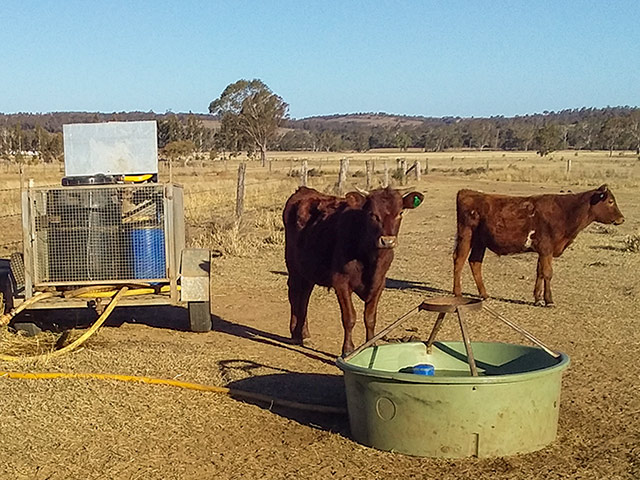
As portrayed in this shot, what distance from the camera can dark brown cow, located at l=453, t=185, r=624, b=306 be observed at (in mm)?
11930

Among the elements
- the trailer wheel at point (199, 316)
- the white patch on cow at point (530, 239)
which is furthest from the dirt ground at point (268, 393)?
the white patch on cow at point (530, 239)

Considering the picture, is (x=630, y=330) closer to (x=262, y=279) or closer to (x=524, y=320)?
(x=524, y=320)

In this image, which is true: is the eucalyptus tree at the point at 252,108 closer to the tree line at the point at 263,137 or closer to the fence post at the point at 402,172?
the tree line at the point at 263,137

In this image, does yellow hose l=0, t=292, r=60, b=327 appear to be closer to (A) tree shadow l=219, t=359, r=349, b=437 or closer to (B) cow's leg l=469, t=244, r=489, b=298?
(A) tree shadow l=219, t=359, r=349, b=437

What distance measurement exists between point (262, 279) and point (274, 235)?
4.60m

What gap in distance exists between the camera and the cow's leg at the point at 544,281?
37.4ft

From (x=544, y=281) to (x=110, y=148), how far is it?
242 inches

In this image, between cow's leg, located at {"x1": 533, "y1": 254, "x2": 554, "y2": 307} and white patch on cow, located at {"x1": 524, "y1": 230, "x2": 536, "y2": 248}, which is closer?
cow's leg, located at {"x1": 533, "y1": 254, "x2": 554, "y2": 307}

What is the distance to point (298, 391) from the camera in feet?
24.7

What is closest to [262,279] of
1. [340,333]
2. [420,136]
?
[340,333]

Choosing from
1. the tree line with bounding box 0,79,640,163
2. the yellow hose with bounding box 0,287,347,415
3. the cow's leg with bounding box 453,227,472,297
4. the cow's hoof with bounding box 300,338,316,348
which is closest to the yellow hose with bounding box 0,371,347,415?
the yellow hose with bounding box 0,287,347,415

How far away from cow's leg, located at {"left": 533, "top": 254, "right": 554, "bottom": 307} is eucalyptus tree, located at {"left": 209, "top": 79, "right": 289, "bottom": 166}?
214 ft

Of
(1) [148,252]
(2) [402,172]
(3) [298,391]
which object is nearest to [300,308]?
(1) [148,252]

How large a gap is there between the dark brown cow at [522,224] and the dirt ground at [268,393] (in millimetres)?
708
